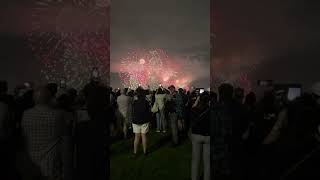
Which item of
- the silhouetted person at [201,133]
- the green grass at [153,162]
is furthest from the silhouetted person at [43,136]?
the green grass at [153,162]

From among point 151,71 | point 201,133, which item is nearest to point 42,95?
point 201,133

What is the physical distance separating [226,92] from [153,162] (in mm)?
4302

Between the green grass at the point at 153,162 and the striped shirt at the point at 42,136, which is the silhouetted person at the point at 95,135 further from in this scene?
the striped shirt at the point at 42,136

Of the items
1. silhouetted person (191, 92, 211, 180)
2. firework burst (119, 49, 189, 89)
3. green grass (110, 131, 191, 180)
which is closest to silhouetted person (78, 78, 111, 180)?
green grass (110, 131, 191, 180)

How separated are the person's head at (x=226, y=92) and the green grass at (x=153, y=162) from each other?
9.30ft

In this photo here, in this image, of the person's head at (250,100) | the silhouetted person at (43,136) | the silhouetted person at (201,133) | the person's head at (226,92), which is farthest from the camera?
the person's head at (250,100)

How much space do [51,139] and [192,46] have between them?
3896cm

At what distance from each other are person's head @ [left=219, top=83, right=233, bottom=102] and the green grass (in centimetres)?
283

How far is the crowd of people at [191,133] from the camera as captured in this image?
3.56 meters

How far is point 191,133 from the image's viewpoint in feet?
19.0

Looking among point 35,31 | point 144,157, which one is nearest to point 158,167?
point 144,157

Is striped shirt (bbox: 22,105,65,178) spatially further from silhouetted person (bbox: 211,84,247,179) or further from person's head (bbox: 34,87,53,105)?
silhouetted person (bbox: 211,84,247,179)

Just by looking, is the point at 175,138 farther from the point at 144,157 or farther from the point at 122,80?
the point at 122,80

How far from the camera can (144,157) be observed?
953 centimetres
